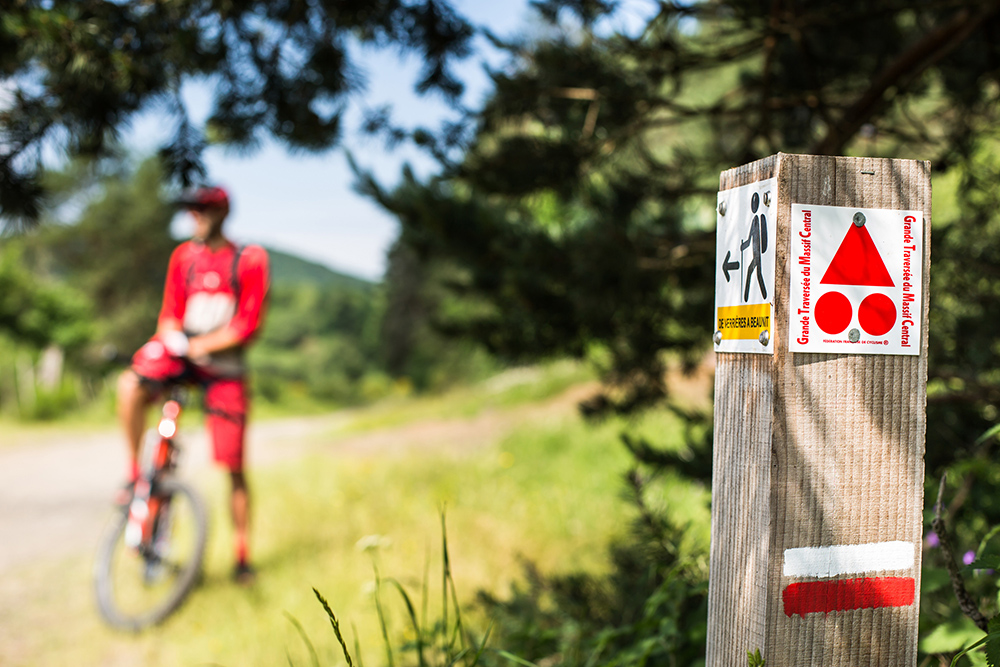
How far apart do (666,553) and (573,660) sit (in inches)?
12.1

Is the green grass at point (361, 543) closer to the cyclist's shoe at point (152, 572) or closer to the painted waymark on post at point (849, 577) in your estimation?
the cyclist's shoe at point (152, 572)

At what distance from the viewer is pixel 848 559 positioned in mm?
961

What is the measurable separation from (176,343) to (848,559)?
9.78ft

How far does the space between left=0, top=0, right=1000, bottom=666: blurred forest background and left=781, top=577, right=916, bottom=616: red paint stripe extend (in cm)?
34

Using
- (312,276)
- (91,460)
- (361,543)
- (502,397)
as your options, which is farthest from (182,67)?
(312,276)

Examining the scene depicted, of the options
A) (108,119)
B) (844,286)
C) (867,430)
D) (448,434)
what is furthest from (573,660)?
(448,434)

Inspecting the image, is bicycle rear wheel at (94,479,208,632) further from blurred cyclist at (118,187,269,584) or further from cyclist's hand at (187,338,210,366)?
cyclist's hand at (187,338,210,366)

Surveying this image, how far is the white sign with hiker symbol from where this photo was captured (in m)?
0.94

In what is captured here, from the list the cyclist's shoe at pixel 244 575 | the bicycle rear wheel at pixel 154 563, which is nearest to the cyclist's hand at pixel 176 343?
the bicycle rear wheel at pixel 154 563

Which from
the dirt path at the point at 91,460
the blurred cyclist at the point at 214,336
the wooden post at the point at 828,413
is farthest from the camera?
the dirt path at the point at 91,460

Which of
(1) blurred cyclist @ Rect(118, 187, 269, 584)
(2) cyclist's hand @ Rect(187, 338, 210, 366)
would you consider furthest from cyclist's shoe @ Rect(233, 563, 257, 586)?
(2) cyclist's hand @ Rect(187, 338, 210, 366)

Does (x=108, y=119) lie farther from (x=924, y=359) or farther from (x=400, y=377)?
(x=400, y=377)

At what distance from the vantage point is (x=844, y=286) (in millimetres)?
948

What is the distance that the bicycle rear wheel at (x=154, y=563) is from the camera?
10.1 feet
